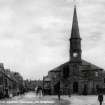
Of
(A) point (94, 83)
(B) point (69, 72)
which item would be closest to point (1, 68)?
(B) point (69, 72)

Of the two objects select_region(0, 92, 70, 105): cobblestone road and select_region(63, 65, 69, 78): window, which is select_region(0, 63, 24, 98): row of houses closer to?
select_region(0, 92, 70, 105): cobblestone road

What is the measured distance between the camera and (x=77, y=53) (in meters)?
84.8

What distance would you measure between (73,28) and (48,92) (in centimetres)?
2185

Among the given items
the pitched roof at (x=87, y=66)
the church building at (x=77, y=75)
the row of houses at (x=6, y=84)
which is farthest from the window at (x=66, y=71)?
the row of houses at (x=6, y=84)

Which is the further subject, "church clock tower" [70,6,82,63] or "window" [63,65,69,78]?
"window" [63,65,69,78]

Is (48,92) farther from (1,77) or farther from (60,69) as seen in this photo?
(1,77)

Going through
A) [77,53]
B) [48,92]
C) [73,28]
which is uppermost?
[73,28]

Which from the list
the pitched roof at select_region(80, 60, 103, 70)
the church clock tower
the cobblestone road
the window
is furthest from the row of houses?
the pitched roof at select_region(80, 60, 103, 70)

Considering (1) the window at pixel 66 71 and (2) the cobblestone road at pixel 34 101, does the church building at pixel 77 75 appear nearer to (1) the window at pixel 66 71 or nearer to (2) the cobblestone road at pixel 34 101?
(1) the window at pixel 66 71

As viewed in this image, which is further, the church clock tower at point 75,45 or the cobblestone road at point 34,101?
the church clock tower at point 75,45

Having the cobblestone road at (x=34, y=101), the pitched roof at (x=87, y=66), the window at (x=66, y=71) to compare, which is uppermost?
the pitched roof at (x=87, y=66)

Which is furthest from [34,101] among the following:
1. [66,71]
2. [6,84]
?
[66,71]

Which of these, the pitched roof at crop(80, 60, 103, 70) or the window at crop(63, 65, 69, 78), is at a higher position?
the pitched roof at crop(80, 60, 103, 70)

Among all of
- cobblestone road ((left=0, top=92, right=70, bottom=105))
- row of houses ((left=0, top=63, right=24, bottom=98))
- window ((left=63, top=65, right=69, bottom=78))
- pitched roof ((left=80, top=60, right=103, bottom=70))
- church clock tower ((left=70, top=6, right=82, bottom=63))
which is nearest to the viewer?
cobblestone road ((left=0, top=92, right=70, bottom=105))
